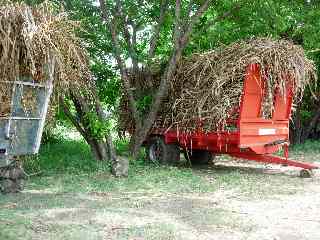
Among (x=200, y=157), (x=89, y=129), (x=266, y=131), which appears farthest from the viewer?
(x=200, y=157)

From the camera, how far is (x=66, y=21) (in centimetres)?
773

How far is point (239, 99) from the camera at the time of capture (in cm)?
1126

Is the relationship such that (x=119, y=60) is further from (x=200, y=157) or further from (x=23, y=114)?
(x=23, y=114)

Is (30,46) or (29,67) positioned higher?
(30,46)

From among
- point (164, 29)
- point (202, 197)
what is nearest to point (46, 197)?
point (202, 197)

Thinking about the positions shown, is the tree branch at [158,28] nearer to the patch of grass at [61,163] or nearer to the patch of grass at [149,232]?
the patch of grass at [61,163]

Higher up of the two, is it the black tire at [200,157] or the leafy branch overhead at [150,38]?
the leafy branch overhead at [150,38]

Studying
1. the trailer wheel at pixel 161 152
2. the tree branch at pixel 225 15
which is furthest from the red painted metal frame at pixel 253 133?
the tree branch at pixel 225 15

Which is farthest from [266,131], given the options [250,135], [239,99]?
[239,99]

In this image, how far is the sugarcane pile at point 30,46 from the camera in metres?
6.87

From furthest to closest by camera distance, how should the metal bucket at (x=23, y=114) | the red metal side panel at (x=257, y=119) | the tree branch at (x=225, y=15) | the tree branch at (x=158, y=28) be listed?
the tree branch at (x=225, y=15)
the tree branch at (x=158, y=28)
the red metal side panel at (x=257, y=119)
the metal bucket at (x=23, y=114)

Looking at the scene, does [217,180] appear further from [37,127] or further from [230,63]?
[37,127]

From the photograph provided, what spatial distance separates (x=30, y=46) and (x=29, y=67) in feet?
1.05

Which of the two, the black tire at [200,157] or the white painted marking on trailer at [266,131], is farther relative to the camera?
the black tire at [200,157]
